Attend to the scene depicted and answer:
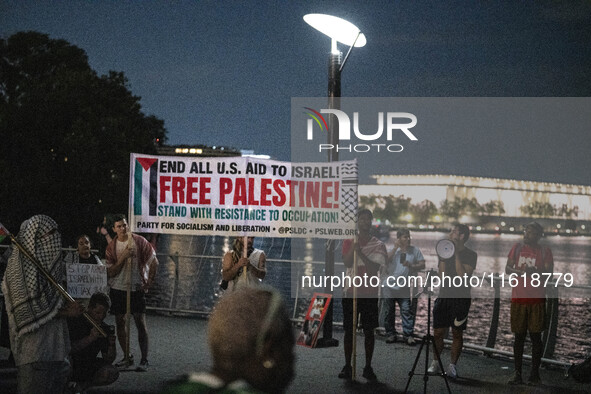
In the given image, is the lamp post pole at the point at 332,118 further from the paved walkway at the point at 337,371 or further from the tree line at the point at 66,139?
the tree line at the point at 66,139

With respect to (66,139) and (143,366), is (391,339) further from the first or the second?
(66,139)

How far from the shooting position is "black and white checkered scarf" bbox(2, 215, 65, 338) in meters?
5.29

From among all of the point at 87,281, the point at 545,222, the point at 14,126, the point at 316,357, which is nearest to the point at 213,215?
the point at 87,281

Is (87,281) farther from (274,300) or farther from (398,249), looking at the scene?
(274,300)

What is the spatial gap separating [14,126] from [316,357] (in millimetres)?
31727

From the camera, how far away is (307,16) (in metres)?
11.5

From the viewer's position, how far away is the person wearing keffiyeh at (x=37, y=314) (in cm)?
525

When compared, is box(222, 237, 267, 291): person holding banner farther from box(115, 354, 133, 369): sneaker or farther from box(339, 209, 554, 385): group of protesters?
box(115, 354, 133, 369): sneaker

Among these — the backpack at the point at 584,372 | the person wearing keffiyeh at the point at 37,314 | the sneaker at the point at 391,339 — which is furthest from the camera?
the sneaker at the point at 391,339

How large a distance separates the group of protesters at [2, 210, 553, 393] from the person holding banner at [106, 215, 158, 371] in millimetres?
12

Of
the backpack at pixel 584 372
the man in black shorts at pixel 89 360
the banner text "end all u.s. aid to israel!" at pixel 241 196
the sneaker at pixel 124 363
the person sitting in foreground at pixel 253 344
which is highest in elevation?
the banner text "end all u.s. aid to israel!" at pixel 241 196

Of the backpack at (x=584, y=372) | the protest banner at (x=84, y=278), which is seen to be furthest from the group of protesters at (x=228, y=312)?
the backpack at (x=584, y=372)

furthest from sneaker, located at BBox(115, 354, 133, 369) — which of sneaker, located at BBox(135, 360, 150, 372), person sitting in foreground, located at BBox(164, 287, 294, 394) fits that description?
person sitting in foreground, located at BBox(164, 287, 294, 394)

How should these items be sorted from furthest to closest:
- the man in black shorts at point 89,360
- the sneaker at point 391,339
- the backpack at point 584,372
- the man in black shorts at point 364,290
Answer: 1. the sneaker at point 391,339
2. the man in black shorts at point 364,290
3. the backpack at point 584,372
4. the man in black shorts at point 89,360
